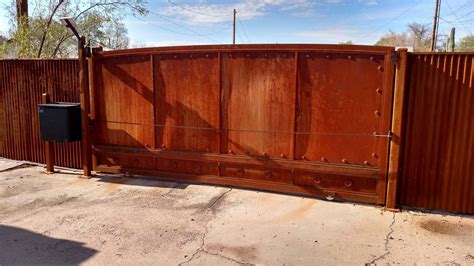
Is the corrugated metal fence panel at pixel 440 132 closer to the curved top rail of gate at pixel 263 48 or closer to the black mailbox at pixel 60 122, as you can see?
the curved top rail of gate at pixel 263 48

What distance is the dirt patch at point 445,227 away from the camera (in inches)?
153

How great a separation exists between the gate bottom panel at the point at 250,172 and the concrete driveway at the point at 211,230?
0.16 metres

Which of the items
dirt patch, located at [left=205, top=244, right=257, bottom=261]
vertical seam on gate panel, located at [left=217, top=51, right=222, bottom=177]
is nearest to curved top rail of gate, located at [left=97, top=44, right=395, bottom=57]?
vertical seam on gate panel, located at [left=217, top=51, right=222, bottom=177]

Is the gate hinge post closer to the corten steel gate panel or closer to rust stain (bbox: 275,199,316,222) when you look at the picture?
the corten steel gate panel

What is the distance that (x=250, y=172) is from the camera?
17.1 ft

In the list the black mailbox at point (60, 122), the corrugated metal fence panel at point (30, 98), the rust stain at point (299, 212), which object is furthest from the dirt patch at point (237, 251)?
the corrugated metal fence panel at point (30, 98)

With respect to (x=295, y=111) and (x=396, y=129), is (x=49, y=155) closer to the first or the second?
(x=295, y=111)

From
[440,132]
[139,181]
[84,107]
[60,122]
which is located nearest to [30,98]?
[60,122]

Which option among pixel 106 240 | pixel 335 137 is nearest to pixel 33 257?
pixel 106 240

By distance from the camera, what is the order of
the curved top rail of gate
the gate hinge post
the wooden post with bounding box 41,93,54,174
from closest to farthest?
the gate hinge post
the curved top rail of gate
the wooden post with bounding box 41,93,54,174

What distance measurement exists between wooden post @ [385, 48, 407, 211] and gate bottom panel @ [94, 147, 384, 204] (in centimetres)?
14

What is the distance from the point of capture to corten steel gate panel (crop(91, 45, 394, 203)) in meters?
4.57

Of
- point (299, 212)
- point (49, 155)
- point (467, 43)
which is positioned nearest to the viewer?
point (299, 212)

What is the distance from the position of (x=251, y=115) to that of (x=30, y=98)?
14.5ft
